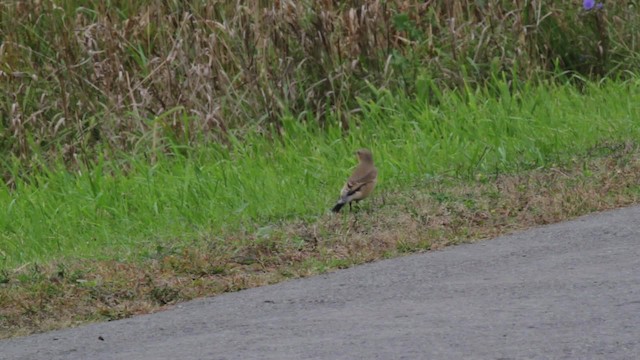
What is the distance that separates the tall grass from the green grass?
0.25m

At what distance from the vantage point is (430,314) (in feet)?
17.3

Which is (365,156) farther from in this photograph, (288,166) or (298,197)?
(288,166)

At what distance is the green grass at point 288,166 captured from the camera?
311 inches

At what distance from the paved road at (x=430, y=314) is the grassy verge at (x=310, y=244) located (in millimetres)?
181

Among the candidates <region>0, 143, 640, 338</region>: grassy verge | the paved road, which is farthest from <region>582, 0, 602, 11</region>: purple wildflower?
the paved road

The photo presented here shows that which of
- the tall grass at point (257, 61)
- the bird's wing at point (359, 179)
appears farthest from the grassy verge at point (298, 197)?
the tall grass at point (257, 61)

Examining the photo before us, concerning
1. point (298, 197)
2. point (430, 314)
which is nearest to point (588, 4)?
point (298, 197)

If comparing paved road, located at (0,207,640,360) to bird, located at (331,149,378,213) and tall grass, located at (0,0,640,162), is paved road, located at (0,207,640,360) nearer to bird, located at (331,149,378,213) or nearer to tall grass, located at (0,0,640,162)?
bird, located at (331,149,378,213)

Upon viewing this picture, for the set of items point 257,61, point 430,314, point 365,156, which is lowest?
point 257,61

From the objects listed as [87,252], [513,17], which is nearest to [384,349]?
[87,252]

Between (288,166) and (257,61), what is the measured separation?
64.0 inches

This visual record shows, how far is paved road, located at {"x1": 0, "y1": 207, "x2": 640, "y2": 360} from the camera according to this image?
475 cm

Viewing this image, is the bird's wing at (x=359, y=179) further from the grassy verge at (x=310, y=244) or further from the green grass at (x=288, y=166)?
the green grass at (x=288, y=166)

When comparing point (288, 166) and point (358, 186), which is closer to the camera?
point (358, 186)
